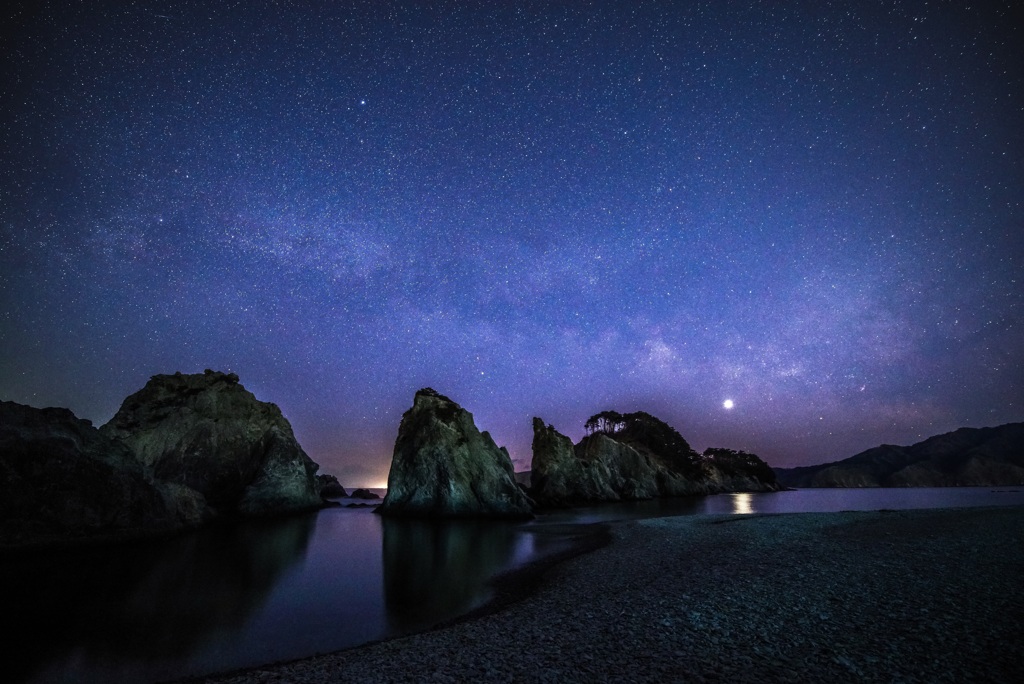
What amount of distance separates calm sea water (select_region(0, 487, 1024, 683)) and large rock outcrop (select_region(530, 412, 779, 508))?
47726 mm

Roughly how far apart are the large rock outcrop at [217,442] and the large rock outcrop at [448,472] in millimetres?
15566

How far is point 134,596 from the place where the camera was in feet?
52.4

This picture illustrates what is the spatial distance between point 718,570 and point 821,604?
4.98 m

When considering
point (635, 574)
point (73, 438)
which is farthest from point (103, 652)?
point (73, 438)

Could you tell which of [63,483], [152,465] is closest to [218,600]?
[63,483]

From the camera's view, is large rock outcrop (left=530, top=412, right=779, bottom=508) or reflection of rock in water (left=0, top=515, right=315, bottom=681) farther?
large rock outcrop (left=530, top=412, right=779, bottom=508)

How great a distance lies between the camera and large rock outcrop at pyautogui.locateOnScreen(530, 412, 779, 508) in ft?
252

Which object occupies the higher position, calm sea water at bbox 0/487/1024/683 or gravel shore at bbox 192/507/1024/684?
gravel shore at bbox 192/507/1024/684

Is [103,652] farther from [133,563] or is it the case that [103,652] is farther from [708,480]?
[708,480]

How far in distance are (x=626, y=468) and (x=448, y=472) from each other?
2281 inches

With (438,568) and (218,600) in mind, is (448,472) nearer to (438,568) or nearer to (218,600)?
(438,568)

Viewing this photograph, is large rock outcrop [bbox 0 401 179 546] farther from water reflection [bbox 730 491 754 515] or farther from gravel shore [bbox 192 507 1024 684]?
water reflection [bbox 730 491 754 515]

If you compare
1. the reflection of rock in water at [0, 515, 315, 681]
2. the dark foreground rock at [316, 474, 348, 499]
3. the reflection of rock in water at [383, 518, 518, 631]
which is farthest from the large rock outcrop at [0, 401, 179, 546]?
the dark foreground rock at [316, 474, 348, 499]

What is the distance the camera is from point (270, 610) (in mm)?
14930
